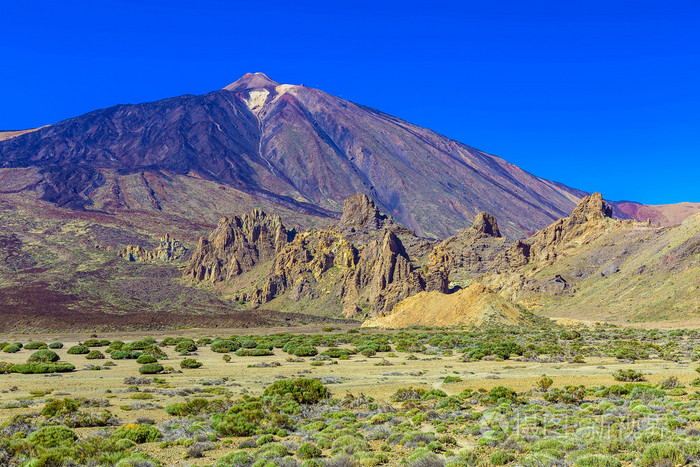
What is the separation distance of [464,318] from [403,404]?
189ft

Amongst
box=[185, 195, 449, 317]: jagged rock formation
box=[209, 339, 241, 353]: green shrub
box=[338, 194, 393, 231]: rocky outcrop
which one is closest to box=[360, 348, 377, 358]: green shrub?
box=[209, 339, 241, 353]: green shrub

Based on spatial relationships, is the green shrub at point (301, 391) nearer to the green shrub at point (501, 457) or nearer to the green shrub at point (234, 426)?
the green shrub at point (234, 426)

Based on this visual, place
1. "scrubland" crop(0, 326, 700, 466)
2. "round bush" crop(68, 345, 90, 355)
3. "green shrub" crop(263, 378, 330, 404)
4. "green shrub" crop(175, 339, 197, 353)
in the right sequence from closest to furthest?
"scrubland" crop(0, 326, 700, 466) < "green shrub" crop(263, 378, 330, 404) < "round bush" crop(68, 345, 90, 355) < "green shrub" crop(175, 339, 197, 353)

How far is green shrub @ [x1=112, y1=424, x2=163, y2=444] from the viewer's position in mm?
19562

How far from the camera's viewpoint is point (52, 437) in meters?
18.5

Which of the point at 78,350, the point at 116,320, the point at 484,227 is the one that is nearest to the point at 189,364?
the point at 78,350

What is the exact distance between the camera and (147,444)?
19500 millimetres

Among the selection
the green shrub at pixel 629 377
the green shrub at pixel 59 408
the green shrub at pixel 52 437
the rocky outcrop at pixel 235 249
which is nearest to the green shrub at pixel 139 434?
the green shrub at pixel 52 437

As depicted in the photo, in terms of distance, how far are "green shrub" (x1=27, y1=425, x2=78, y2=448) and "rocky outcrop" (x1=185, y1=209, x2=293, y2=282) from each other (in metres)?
148

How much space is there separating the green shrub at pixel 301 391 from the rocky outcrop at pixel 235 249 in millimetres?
140039

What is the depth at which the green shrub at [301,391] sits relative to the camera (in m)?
26.9

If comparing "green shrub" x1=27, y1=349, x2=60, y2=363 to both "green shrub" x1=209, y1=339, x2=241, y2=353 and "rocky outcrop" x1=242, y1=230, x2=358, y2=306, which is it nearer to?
"green shrub" x1=209, y1=339, x2=241, y2=353

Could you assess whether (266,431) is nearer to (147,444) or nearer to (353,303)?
(147,444)

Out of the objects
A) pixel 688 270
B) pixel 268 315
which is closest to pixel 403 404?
pixel 688 270
